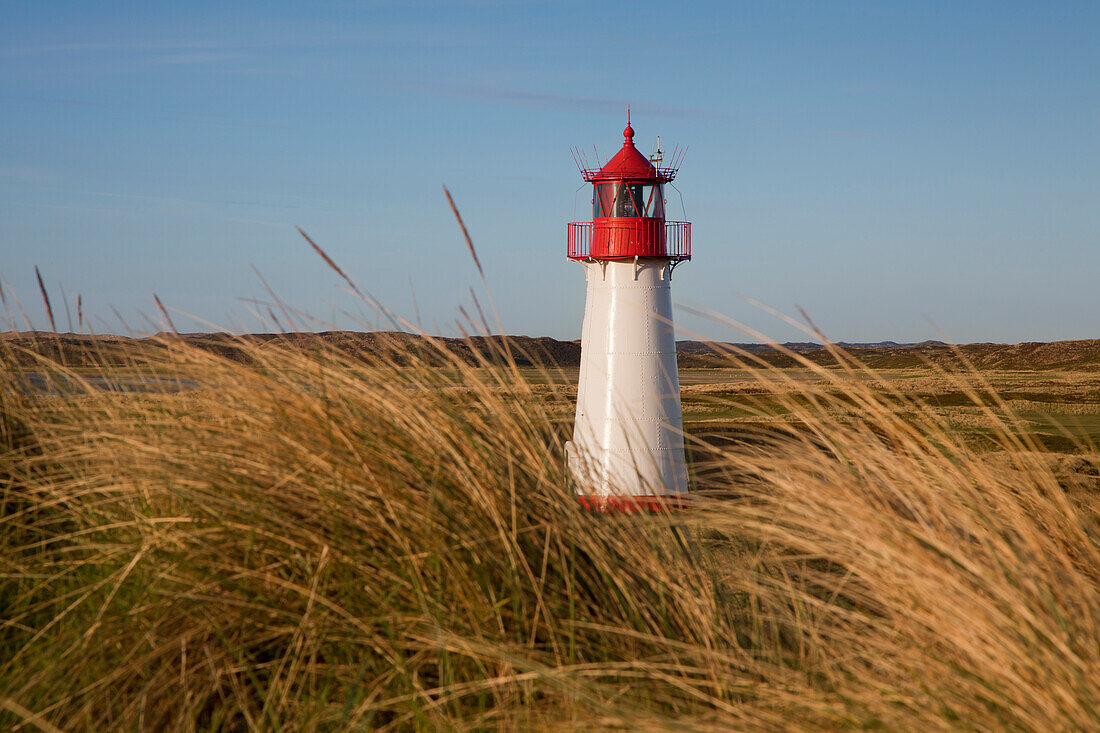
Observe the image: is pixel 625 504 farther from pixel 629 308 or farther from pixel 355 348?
pixel 629 308

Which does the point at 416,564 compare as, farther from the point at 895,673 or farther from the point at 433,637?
the point at 895,673

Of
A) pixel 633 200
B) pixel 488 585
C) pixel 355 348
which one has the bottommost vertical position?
Answer: pixel 488 585

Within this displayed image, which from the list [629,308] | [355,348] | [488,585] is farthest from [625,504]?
[629,308]

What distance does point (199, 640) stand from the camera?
6.98 feet

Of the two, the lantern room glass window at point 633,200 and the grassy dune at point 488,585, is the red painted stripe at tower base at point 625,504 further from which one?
the lantern room glass window at point 633,200

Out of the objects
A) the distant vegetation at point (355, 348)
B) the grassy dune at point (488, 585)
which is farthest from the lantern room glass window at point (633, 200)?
the grassy dune at point (488, 585)

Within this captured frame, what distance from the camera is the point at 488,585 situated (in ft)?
7.05

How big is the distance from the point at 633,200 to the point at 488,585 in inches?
433

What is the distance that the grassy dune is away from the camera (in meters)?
1.83

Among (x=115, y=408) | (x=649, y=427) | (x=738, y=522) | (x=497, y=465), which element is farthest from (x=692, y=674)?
(x=649, y=427)

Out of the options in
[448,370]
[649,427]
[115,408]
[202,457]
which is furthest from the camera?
[649,427]

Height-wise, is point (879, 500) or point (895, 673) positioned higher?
point (879, 500)

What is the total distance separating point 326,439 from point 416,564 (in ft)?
1.74

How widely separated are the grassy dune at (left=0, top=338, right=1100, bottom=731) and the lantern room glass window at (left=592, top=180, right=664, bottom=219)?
990 centimetres
